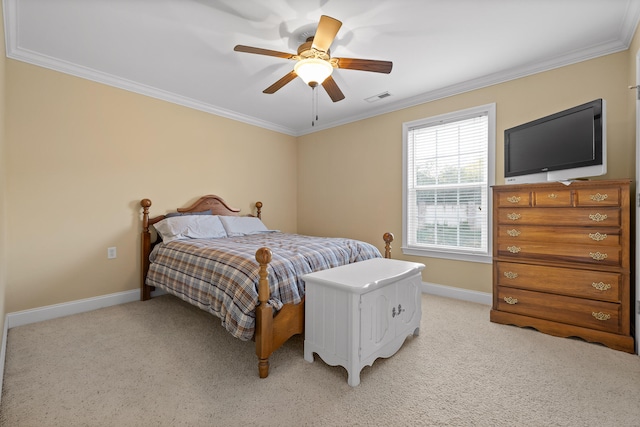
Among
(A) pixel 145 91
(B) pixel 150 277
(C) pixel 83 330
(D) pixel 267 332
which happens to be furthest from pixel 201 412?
(A) pixel 145 91

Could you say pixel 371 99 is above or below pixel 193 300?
above

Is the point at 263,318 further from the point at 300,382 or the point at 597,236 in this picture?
the point at 597,236

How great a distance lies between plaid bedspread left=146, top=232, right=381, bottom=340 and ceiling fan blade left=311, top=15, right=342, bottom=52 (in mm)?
1557

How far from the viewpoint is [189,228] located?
3305 millimetres

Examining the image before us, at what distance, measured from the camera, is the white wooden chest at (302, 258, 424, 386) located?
1.73 meters

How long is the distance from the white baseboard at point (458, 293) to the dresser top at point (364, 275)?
1446mm

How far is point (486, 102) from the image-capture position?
3213 millimetres

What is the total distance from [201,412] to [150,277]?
2065 millimetres

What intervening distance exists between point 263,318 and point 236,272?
41 cm

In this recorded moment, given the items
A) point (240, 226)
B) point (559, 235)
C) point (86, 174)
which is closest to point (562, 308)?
point (559, 235)

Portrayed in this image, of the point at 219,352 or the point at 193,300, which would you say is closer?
the point at 219,352

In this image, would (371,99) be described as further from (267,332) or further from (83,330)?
(83,330)

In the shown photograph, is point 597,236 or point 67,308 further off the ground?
point 597,236

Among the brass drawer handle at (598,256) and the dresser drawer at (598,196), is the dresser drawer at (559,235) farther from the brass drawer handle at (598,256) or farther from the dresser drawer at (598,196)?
the dresser drawer at (598,196)
